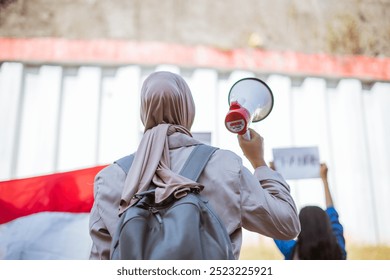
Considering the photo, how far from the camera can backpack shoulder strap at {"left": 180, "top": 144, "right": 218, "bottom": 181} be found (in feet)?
3.40

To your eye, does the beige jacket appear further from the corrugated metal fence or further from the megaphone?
the corrugated metal fence

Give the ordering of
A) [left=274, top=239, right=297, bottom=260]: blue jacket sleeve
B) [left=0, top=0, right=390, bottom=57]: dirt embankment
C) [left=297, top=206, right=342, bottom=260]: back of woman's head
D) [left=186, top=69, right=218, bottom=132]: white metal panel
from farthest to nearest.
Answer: [left=0, top=0, right=390, bottom=57]: dirt embankment
[left=186, top=69, right=218, bottom=132]: white metal panel
[left=274, top=239, right=297, bottom=260]: blue jacket sleeve
[left=297, top=206, right=342, bottom=260]: back of woman's head

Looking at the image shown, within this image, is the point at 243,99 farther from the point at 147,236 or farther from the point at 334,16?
the point at 334,16

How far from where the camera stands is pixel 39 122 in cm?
218

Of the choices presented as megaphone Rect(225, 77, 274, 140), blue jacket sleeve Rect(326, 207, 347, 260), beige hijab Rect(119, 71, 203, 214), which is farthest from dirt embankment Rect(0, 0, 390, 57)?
beige hijab Rect(119, 71, 203, 214)

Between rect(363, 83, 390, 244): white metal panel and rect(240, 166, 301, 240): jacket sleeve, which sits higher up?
rect(363, 83, 390, 244): white metal panel

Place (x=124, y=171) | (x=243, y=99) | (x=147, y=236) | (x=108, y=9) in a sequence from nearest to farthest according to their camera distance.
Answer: (x=147, y=236)
(x=124, y=171)
(x=243, y=99)
(x=108, y=9)

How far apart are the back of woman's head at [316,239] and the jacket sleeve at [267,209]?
42 cm

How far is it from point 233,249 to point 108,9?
1766mm

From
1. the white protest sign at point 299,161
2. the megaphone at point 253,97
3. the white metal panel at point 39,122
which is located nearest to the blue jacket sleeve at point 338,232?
the white protest sign at point 299,161

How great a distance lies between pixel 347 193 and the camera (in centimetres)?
229

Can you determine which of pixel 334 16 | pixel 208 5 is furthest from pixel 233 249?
pixel 334 16

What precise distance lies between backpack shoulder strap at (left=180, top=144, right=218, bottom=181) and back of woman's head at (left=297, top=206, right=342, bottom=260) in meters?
0.57

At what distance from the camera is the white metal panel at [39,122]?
2133 millimetres
